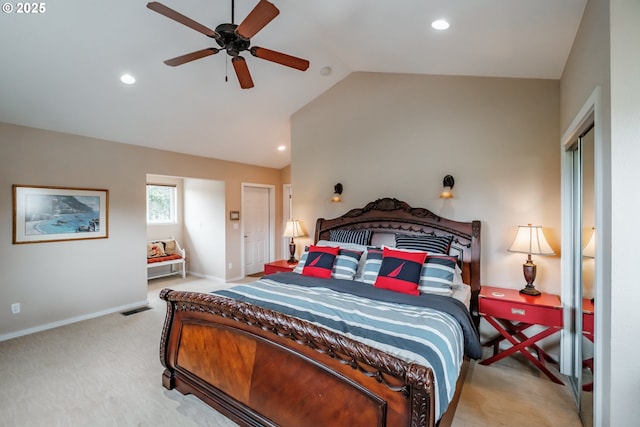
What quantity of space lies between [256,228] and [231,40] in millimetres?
4803

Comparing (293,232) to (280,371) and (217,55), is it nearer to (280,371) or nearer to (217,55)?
(217,55)

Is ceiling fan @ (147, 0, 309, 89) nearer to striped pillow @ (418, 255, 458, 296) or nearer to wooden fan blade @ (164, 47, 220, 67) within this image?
wooden fan blade @ (164, 47, 220, 67)

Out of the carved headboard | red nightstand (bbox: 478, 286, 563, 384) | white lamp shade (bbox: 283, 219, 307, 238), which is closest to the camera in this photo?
red nightstand (bbox: 478, 286, 563, 384)

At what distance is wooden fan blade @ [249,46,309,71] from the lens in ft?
7.43

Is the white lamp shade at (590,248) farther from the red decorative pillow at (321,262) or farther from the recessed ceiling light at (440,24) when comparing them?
the red decorative pillow at (321,262)

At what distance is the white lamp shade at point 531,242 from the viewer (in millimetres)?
2812

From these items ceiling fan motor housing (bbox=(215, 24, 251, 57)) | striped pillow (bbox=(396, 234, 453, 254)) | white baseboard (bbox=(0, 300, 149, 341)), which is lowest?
white baseboard (bbox=(0, 300, 149, 341))

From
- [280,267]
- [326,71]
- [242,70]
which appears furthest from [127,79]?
[280,267]

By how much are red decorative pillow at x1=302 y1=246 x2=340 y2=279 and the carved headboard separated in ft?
2.44

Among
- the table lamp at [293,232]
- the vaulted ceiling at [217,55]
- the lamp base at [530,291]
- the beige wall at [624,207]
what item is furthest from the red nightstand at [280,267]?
the beige wall at [624,207]

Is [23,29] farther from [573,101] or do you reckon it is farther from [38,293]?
[573,101]

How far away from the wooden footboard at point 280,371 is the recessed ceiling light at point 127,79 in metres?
2.40

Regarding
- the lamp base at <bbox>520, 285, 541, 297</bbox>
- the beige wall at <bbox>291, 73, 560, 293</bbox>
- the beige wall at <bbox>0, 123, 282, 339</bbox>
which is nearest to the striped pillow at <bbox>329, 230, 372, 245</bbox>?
the beige wall at <bbox>291, 73, 560, 293</bbox>

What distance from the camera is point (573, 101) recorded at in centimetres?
237
